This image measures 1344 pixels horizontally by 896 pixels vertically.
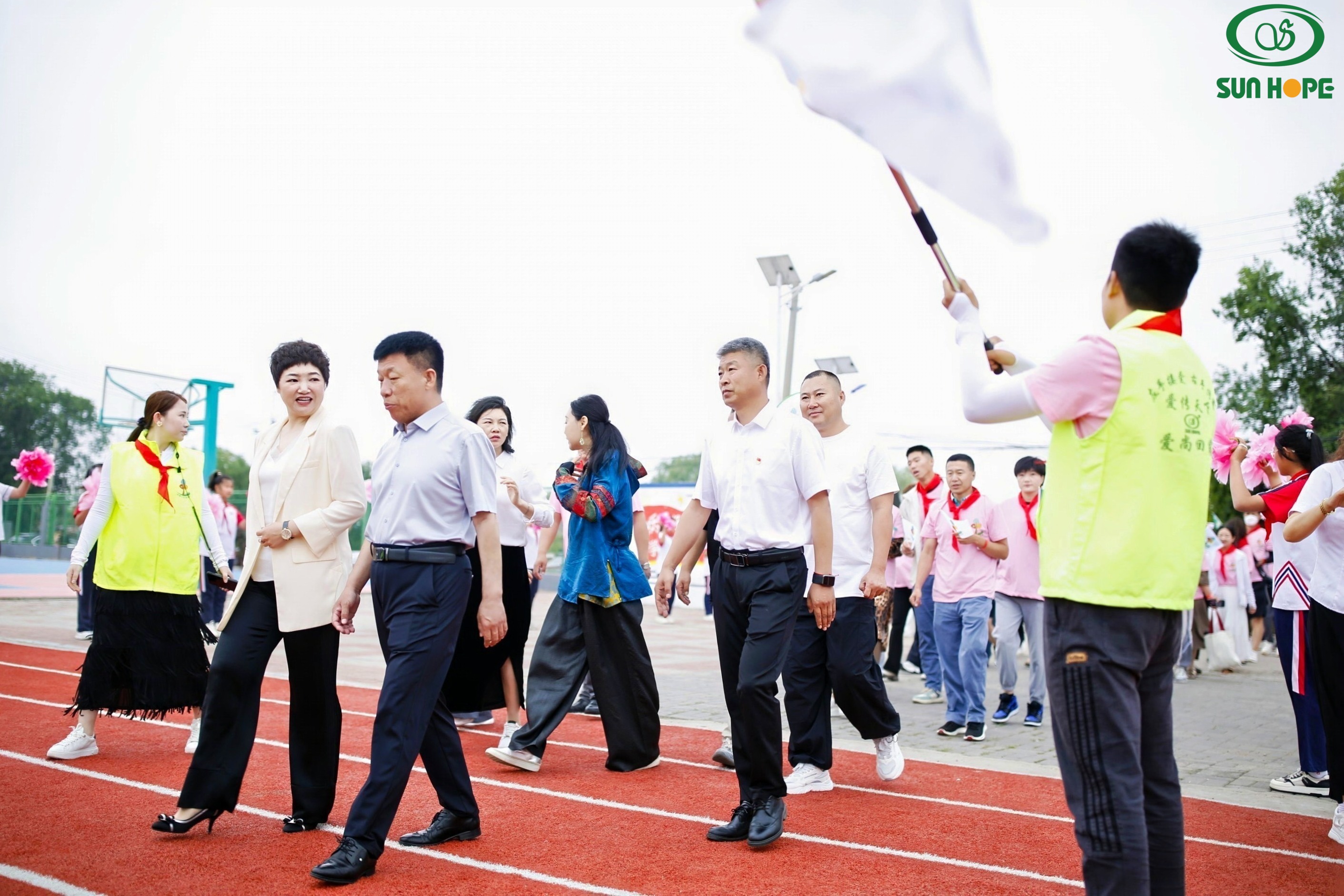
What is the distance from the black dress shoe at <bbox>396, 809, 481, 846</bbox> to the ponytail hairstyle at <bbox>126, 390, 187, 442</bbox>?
3.30 m

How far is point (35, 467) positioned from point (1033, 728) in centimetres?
922

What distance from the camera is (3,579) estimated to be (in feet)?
88.8

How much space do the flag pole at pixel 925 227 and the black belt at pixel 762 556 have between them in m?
2.14

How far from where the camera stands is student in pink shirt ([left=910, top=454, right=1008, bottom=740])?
8312mm

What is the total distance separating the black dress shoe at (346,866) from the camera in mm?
4102

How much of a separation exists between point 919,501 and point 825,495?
5755 mm

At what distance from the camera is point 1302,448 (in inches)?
252

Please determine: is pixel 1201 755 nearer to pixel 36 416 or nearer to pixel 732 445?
pixel 732 445

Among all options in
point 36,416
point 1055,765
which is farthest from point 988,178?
point 36,416

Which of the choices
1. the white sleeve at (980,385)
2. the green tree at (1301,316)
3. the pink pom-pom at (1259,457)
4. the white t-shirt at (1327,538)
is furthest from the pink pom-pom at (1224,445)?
the green tree at (1301,316)

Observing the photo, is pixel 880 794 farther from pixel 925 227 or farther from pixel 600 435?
pixel 925 227

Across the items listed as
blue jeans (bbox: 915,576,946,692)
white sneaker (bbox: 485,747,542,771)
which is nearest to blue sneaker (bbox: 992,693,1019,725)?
blue jeans (bbox: 915,576,946,692)

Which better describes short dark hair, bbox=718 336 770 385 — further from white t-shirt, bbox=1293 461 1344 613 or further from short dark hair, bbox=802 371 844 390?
white t-shirt, bbox=1293 461 1344 613

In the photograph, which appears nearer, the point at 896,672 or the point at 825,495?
the point at 825,495
